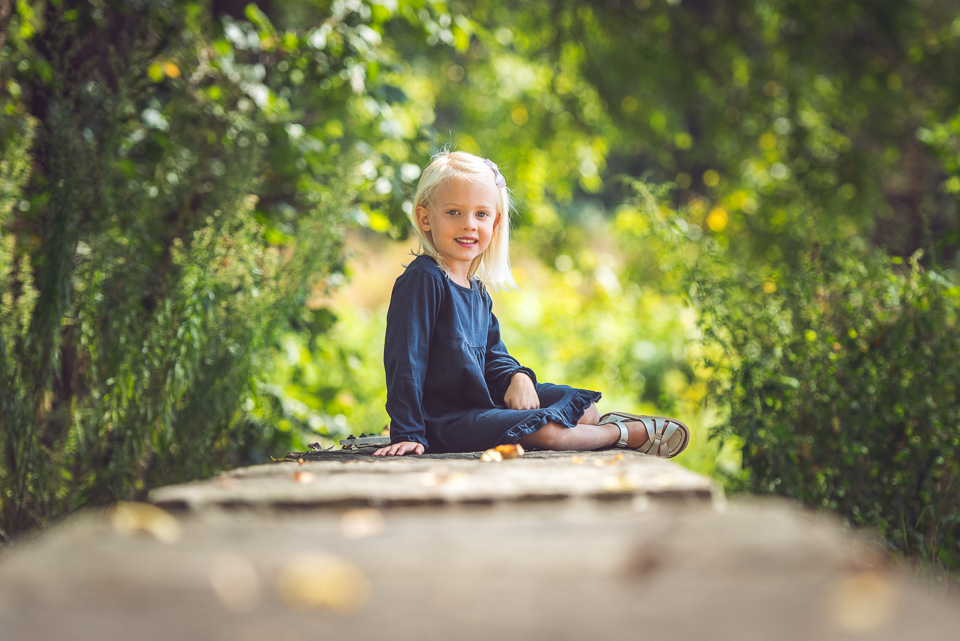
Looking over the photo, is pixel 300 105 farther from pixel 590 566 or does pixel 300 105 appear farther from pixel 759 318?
pixel 590 566

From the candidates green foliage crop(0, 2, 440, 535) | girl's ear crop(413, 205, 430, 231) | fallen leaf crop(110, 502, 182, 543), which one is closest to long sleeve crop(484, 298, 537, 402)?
girl's ear crop(413, 205, 430, 231)

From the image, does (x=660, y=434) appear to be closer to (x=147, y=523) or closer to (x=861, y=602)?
(x=861, y=602)

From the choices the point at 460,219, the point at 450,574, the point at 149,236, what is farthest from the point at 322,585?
the point at 149,236

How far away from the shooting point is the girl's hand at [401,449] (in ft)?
6.99

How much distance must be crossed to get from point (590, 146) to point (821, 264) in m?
3.45

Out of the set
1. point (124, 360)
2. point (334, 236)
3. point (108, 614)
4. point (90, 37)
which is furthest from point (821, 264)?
point (90, 37)

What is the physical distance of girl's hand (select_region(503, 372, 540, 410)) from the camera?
8.31ft

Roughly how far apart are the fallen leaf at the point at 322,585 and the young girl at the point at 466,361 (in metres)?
1.16

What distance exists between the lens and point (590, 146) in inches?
245

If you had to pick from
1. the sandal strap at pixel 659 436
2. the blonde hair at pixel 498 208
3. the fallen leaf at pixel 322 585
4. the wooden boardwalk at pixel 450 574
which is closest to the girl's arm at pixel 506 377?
the blonde hair at pixel 498 208

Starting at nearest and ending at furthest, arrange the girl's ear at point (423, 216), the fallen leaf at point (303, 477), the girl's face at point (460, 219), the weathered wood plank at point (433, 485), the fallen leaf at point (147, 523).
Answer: the fallen leaf at point (147, 523) < the weathered wood plank at point (433, 485) < the fallen leaf at point (303, 477) < the girl's face at point (460, 219) < the girl's ear at point (423, 216)

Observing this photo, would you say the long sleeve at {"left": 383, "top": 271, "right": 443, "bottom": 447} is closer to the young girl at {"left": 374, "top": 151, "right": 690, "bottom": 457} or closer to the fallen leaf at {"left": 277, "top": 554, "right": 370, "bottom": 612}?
the young girl at {"left": 374, "top": 151, "right": 690, "bottom": 457}

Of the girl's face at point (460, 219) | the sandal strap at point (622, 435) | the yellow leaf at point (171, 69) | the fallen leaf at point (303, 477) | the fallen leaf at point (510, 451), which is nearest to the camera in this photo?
the fallen leaf at point (303, 477)

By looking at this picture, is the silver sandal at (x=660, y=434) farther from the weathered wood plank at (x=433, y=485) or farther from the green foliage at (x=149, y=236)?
the green foliage at (x=149, y=236)
